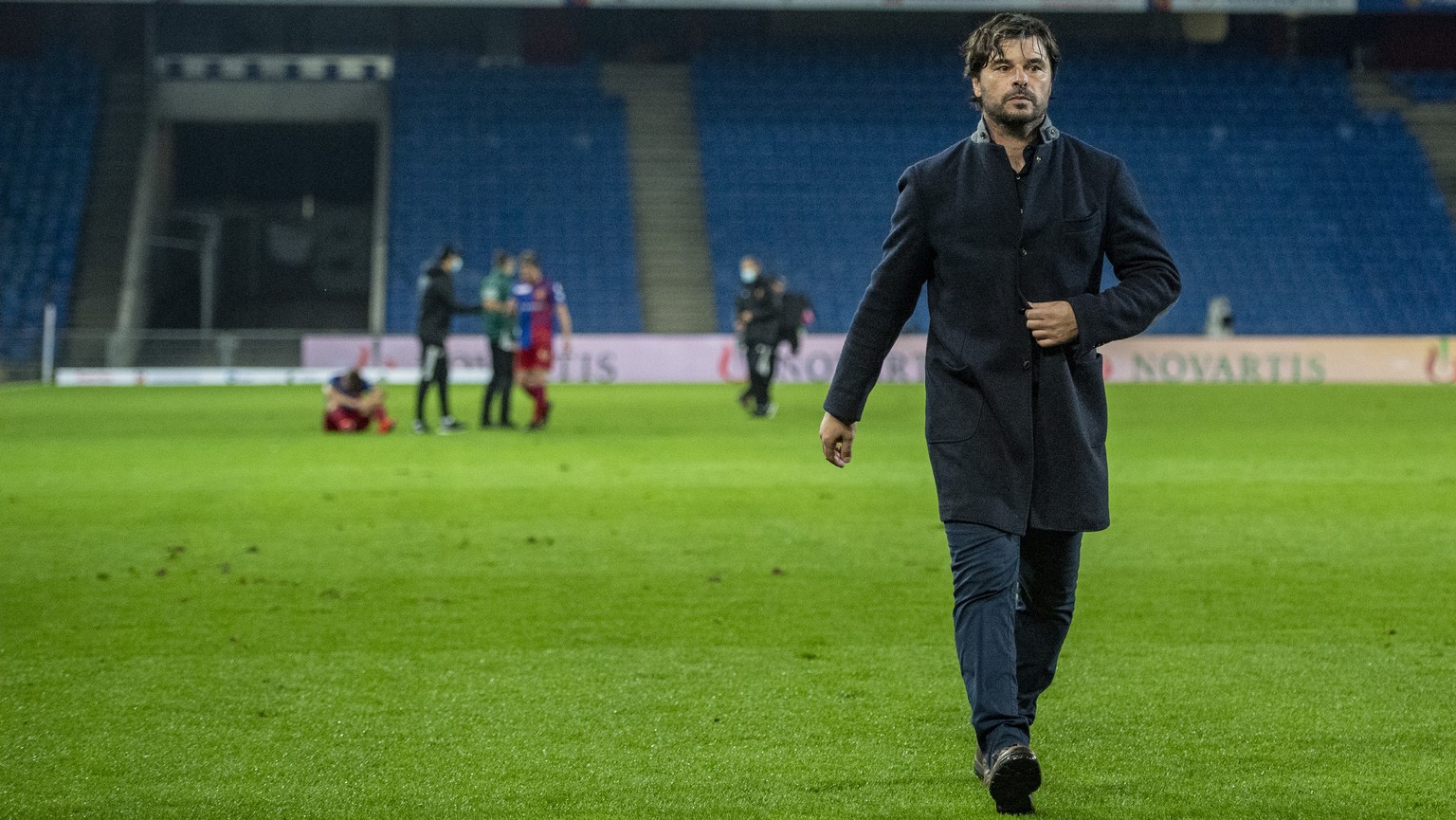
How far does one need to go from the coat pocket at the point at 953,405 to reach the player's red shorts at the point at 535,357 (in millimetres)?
14679

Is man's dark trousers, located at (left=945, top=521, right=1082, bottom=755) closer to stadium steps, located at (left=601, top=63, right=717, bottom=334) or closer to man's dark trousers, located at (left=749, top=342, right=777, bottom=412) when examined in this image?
man's dark trousers, located at (left=749, top=342, right=777, bottom=412)

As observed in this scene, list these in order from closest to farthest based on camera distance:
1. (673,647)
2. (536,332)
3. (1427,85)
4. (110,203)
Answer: (673,647)
(536,332)
(110,203)
(1427,85)

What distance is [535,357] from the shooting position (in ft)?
61.9

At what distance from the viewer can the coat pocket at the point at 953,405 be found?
4.21 metres

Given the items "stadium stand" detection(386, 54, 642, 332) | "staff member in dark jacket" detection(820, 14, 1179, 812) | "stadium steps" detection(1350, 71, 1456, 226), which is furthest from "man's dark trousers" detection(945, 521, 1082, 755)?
"stadium steps" detection(1350, 71, 1456, 226)

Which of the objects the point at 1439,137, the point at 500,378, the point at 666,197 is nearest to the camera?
the point at 500,378

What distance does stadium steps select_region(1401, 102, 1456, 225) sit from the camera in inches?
1592

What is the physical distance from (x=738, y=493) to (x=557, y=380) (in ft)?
65.3

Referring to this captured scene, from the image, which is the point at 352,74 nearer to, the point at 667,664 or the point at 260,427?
the point at 260,427

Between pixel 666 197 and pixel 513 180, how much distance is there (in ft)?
11.9

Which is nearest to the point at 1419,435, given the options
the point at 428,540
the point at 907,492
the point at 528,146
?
the point at 907,492

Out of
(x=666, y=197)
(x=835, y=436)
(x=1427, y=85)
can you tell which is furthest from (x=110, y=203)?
(x=835, y=436)

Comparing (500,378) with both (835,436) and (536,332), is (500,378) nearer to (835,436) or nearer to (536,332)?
(536,332)

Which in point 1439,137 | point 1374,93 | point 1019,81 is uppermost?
point 1374,93
